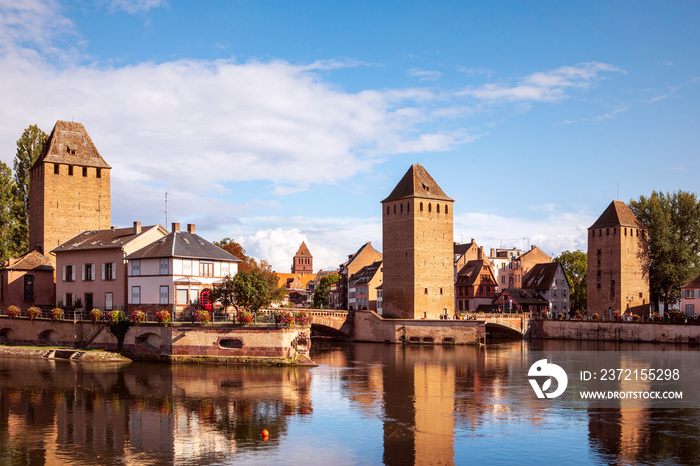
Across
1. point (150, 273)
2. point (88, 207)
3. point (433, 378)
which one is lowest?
point (433, 378)

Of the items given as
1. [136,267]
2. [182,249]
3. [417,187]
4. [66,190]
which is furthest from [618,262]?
[66,190]

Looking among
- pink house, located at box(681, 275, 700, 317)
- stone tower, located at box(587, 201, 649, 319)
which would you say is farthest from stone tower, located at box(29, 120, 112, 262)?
pink house, located at box(681, 275, 700, 317)

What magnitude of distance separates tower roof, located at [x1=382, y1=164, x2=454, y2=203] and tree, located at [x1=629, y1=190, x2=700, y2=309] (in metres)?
26.9

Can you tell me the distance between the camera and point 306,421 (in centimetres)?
2411

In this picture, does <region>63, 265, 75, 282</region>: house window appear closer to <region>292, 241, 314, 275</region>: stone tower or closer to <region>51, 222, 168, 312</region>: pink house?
<region>51, 222, 168, 312</region>: pink house

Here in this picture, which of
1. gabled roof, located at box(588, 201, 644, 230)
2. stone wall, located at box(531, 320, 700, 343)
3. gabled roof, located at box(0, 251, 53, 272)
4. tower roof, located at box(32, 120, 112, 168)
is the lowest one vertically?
stone wall, located at box(531, 320, 700, 343)

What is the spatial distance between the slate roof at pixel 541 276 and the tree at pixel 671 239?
427 inches

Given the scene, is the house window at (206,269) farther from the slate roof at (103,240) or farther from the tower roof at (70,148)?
the tower roof at (70,148)

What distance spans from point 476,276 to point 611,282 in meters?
15.3

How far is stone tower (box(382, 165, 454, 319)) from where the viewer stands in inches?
2485

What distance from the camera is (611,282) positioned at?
247 feet

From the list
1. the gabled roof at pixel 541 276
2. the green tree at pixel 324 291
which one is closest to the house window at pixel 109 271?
the gabled roof at pixel 541 276

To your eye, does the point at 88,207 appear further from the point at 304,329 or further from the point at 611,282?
the point at 611,282

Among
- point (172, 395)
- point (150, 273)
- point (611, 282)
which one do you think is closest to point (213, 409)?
point (172, 395)
